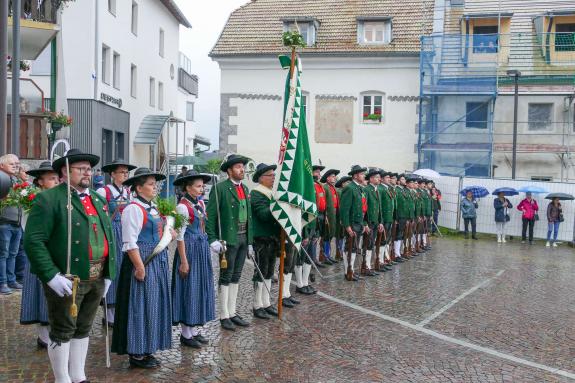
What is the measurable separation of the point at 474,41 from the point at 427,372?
22.4 metres

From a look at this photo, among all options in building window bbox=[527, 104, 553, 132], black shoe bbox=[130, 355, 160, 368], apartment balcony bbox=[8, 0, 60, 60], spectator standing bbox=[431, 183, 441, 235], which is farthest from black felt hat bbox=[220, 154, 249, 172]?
building window bbox=[527, 104, 553, 132]

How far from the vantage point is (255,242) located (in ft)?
29.5

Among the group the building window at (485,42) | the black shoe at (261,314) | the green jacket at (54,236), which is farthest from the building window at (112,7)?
the green jacket at (54,236)

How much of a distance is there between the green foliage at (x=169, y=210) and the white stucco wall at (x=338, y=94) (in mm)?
21122

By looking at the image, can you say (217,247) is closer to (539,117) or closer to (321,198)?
(321,198)

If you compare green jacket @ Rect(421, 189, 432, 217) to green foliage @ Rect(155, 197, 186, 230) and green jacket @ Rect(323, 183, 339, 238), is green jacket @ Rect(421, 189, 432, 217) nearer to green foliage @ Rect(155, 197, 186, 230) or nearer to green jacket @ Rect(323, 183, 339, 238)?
green jacket @ Rect(323, 183, 339, 238)

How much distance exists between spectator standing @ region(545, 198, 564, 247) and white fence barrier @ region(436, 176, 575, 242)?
478mm

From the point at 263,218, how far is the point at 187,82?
3532 centimetres

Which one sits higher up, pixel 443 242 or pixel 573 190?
pixel 573 190

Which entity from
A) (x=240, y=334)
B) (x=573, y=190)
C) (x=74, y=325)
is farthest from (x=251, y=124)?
(x=74, y=325)

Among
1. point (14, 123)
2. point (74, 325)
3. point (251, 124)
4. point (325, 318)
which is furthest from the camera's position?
point (251, 124)

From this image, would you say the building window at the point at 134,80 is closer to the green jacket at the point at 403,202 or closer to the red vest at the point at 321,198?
the green jacket at the point at 403,202

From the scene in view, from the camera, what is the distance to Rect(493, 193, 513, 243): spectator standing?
21422mm

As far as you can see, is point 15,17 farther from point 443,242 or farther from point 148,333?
point 443,242
